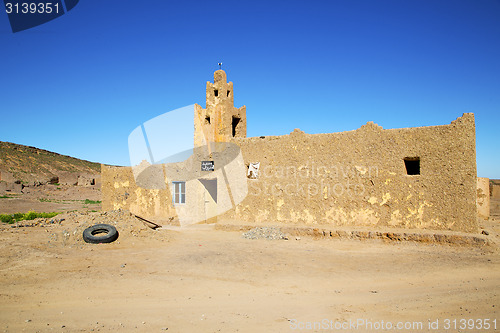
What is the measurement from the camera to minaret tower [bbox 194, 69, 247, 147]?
1309 centimetres

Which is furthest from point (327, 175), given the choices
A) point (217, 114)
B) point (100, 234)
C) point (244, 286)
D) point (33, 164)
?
point (33, 164)

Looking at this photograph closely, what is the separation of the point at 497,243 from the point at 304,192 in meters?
5.17

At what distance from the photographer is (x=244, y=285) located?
581cm

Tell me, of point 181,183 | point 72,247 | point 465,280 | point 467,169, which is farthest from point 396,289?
point 181,183

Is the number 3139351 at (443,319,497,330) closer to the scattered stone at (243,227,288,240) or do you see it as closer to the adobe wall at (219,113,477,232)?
the adobe wall at (219,113,477,232)

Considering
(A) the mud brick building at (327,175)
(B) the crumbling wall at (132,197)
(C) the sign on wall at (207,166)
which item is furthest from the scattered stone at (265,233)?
(B) the crumbling wall at (132,197)

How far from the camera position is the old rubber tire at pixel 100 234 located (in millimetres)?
9289

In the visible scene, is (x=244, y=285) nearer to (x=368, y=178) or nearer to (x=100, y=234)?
(x=368, y=178)

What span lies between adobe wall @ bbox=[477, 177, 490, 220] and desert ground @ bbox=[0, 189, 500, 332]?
2.34 metres

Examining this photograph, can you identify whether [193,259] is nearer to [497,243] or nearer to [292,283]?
[292,283]

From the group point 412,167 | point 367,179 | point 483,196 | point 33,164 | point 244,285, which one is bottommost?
point 244,285

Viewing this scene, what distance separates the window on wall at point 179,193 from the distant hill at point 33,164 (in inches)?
1287

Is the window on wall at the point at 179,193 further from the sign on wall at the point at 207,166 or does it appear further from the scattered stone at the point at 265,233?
the scattered stone at the point at 265,233

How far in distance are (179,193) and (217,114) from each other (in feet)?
13.1
